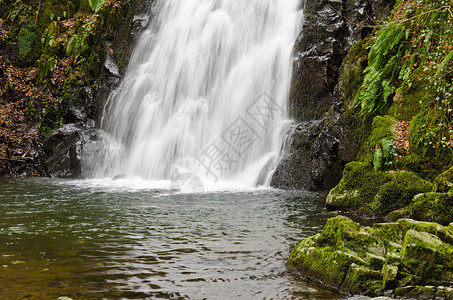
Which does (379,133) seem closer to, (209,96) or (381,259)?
(381,259)

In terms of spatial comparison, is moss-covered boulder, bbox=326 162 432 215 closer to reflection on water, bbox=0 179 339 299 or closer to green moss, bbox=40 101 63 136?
reflection on water, bbox=0 179 339 299

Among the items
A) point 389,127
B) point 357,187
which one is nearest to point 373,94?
point 389,127

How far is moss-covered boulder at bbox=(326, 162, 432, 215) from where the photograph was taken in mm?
7875

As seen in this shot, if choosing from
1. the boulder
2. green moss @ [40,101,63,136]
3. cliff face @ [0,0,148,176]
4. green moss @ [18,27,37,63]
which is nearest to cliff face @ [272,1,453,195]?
the boulder

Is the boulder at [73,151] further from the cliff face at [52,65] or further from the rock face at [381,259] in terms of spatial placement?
the rock face at [381,259]

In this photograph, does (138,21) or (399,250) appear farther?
(138,21)

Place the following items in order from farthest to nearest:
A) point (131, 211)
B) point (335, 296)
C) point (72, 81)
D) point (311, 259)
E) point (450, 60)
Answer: point (72, 81) → point (131, 211) → point (450, 60) → point (311, 259) → point (335, 296)

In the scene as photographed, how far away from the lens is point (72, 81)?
68.0 feet

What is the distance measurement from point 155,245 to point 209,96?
1062 centimetres

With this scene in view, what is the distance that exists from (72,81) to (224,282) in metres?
18.5

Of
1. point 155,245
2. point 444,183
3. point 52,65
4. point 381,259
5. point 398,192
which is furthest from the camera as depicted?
point 52,65

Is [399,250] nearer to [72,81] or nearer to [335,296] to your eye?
[335,296]

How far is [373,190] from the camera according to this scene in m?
8.36

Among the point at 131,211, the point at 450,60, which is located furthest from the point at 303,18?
the point at 131,211
